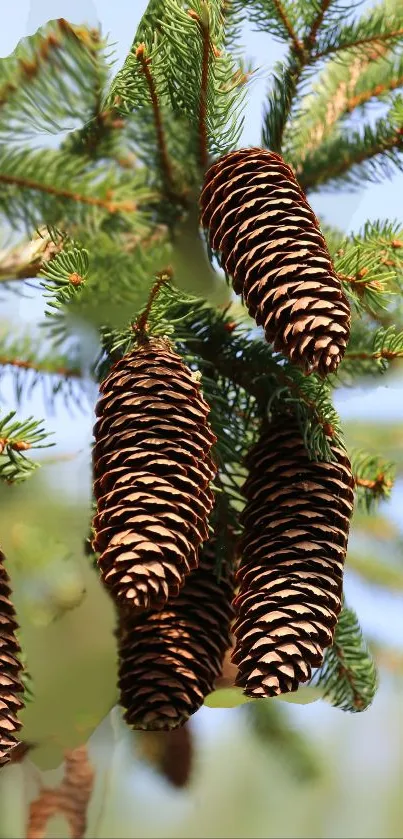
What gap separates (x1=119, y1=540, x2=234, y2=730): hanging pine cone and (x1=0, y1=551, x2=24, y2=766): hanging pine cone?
0.29ft

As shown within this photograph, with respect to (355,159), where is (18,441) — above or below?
below

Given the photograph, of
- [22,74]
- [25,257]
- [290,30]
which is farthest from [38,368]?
[290,30]

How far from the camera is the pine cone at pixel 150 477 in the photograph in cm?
48

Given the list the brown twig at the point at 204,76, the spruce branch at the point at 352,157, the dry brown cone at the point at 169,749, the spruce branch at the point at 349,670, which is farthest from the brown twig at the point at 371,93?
the dry brown cone at the point at 169,749

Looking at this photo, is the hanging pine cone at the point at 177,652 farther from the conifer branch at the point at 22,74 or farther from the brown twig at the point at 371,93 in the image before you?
the brown twig at the point at 371,93

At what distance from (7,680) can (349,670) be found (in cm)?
31

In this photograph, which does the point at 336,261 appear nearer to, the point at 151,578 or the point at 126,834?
the point at 151,578

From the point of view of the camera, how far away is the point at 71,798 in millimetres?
931

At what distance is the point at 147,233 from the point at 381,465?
0.26 meters

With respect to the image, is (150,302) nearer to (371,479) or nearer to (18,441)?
(18,441)

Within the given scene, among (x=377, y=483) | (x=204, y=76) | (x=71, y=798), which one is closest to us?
(x=204, y=76)

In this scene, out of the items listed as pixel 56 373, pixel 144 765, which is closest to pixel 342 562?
pixel 56 373

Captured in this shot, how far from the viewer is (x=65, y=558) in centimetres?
85

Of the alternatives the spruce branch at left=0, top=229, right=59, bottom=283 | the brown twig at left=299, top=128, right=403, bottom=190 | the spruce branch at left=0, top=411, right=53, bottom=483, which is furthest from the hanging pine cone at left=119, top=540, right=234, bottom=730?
the brown twig at left=299, top=128, right=403, bottom=190
